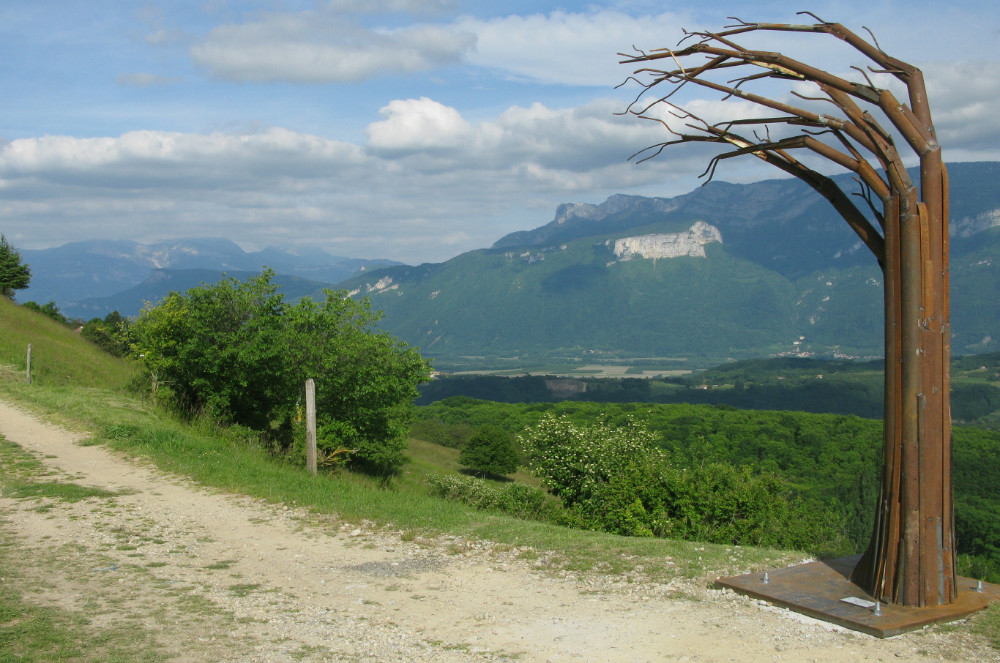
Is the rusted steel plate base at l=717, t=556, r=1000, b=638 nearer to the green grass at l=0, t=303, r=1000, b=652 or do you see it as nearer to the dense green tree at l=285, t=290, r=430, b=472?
the green grass at l=0, t=303, r=1000, b=652

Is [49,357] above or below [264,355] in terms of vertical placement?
below

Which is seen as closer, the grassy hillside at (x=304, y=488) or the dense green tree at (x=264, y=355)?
the grassy hillside at (x=304, y=488)

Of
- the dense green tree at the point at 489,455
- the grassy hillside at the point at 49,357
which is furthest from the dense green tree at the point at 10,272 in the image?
the dense green tree at the point at 489,455

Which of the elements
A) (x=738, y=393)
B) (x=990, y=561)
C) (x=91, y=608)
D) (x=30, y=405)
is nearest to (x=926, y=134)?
(x=91, y=608)

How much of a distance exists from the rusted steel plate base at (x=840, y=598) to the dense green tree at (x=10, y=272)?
4780 cm

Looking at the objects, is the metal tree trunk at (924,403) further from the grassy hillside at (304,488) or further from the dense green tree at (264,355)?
the dense green tree at (264,355)

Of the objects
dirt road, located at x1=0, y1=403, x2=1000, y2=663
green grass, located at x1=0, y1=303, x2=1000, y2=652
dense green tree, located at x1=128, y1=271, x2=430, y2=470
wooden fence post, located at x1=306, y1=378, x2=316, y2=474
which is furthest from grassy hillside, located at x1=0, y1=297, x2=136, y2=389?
dirt road, located at x1=0, y1=403, x2=1000, y2=663

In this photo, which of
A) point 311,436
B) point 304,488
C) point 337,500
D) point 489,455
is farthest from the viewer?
point 489,455

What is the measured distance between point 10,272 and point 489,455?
118 ft

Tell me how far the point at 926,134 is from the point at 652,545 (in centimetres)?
493

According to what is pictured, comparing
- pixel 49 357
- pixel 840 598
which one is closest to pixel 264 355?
pixel 49 357

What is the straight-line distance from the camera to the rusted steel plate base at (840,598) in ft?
19.3

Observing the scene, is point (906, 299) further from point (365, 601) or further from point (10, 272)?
point (10, 272)

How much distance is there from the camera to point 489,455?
206ft
